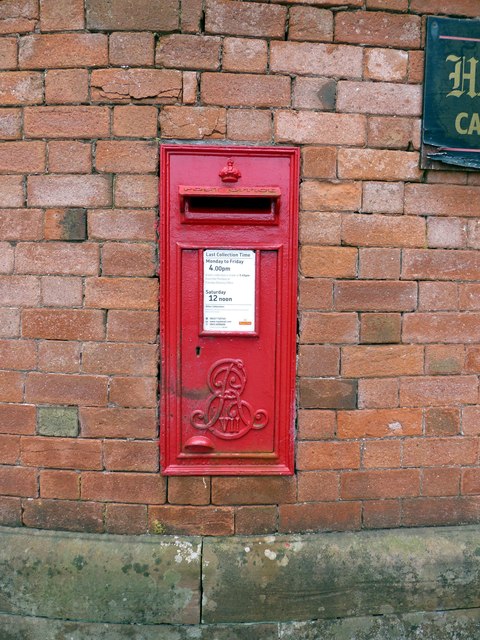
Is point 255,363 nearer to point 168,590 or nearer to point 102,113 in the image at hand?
point 168,590

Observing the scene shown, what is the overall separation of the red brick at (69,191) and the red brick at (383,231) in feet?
3.84

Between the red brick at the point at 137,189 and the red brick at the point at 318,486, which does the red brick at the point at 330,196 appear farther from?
the red brick at the point at 318,486

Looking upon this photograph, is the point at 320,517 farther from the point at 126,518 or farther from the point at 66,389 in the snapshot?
the point at 66,389

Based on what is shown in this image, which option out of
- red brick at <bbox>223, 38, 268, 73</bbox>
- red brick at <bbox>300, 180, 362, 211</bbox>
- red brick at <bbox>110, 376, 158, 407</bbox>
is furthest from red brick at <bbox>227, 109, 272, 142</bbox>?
red brick at <bbox>110, 376, 158, 407</bbox>

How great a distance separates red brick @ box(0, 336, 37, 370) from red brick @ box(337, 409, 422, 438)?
5.10 ft

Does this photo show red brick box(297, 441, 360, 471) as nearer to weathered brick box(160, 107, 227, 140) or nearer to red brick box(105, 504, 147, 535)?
red brick box(105, 504, 147, 535)

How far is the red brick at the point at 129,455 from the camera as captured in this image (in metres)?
2.54

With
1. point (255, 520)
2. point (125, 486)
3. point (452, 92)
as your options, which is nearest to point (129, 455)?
point (125, 486)

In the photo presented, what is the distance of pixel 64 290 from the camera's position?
2.51m

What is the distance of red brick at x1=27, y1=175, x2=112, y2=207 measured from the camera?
97.0 inches

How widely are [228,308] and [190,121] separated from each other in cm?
90

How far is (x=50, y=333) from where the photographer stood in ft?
8.30

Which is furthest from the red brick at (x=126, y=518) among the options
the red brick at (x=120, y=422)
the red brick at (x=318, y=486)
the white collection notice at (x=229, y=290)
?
the white collection notice at (x=229, y=290)

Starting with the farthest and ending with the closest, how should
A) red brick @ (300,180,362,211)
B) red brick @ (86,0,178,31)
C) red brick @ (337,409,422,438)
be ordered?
red brick @ (337,409,422,438) < red brick @ (300,180,362,211) < red brick @ (86,0,178,31)
